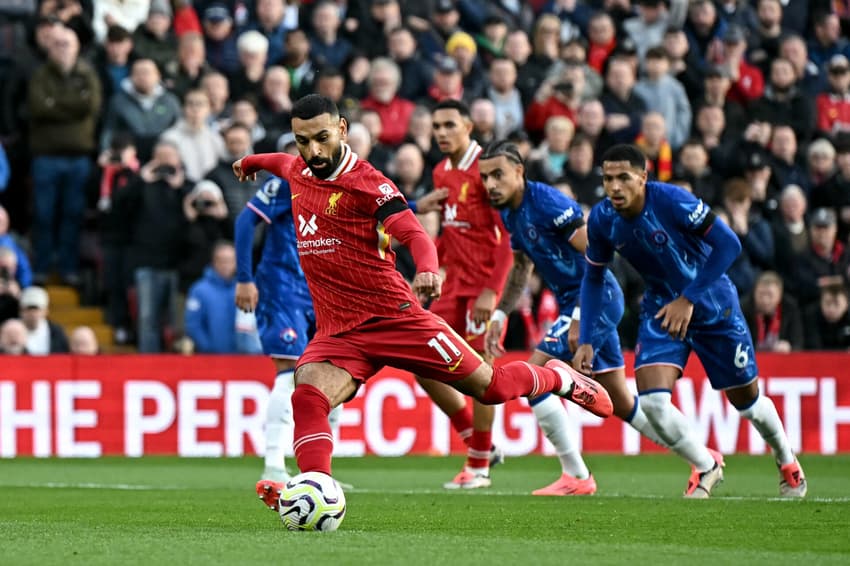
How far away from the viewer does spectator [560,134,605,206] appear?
62.7ft

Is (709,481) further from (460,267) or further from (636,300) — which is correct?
(636,300)

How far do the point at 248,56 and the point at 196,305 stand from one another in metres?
3.86

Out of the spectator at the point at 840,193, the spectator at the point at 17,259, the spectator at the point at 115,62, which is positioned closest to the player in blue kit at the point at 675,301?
the spectator at the point at 17,259

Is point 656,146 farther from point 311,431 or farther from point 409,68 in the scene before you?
point 311,431

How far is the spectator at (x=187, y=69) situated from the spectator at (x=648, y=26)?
21.5 ft

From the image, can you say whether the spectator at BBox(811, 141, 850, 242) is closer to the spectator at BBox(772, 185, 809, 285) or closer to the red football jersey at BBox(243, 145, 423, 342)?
the spectator at BBox(772, 185, 809, 285)

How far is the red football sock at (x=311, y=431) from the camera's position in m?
8.86

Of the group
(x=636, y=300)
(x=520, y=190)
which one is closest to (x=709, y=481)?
(x=520, y=190)

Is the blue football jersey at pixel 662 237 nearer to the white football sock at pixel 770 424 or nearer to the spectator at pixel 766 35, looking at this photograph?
the white football sock at pixel 770 424

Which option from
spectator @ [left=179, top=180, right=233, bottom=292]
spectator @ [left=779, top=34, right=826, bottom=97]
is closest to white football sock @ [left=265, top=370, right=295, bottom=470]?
spectator @ [left=179, top=180, right=233, bottom=292]

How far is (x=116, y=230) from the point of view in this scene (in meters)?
18.3

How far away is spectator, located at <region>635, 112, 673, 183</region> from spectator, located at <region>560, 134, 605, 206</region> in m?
0.93

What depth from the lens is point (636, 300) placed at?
722 inches

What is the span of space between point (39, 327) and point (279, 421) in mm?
6021
